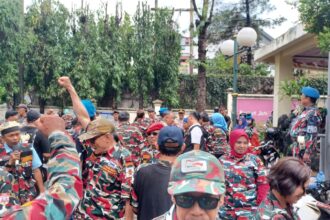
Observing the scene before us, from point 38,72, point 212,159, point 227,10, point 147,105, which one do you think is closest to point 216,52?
point 227,10

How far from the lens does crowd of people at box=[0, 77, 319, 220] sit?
7.22 feet

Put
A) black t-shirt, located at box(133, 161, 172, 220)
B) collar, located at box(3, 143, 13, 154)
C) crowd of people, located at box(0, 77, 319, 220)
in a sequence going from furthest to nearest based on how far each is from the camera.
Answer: collar, located at box(3, 143, 13, 154) → black t-shirt, located at box(133, 161, 172, 220) → crowd of people, located at box(0, 77, 319, 220)

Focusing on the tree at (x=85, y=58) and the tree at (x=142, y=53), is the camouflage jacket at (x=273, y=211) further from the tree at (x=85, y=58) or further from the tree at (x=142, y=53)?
the tree at (x=142, y=53)

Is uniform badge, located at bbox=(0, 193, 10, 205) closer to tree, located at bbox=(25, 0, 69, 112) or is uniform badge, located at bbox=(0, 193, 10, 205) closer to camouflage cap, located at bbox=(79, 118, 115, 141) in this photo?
camouflage cap, located at bbox=(79, 118, 115, 141)

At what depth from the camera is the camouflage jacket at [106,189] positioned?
14.8 ft

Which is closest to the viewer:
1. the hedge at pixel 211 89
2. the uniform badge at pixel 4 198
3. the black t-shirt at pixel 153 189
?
the uniform badge at pixel 4 198

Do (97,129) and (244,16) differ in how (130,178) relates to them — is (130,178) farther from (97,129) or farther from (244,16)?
(244,16)

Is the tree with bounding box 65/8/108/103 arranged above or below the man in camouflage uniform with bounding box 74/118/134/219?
above

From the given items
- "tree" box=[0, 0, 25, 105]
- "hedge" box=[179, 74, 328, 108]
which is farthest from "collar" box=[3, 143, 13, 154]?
"hedge" box=[179, 74, 328, 108]

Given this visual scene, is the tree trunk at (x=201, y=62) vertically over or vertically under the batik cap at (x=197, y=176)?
over

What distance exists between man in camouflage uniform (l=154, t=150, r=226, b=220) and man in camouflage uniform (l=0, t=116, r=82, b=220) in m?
0.45

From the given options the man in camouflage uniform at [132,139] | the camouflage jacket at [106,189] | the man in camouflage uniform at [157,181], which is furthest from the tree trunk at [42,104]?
the man in camouflage uniform at [157,181]

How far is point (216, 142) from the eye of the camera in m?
9.75

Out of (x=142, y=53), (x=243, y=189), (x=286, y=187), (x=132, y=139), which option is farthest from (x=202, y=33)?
(x=286, y=187)
